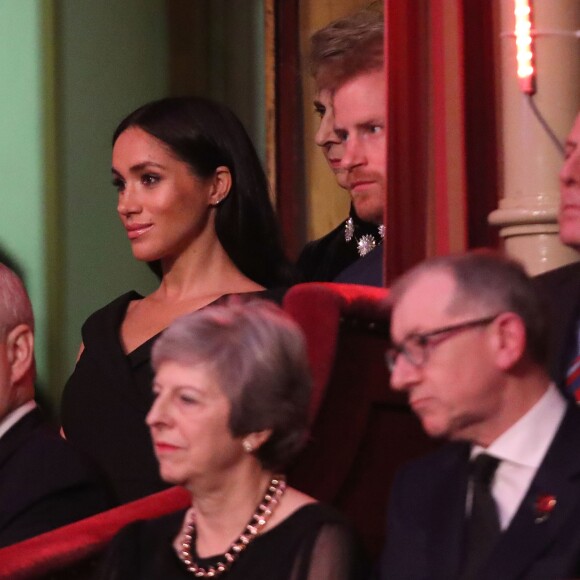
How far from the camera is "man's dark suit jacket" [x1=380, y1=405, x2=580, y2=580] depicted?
1.64 m

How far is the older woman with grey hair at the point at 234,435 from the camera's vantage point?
189 cm

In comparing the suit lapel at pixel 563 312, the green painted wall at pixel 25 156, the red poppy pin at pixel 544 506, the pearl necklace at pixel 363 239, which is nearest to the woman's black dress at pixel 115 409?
the pearl necklace at pixel 363 239

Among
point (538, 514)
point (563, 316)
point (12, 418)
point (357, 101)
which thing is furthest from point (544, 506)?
point (357, 101)

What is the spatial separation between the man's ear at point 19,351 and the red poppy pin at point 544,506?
3.93 ft

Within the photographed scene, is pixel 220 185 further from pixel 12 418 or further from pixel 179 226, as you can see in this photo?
pixel 12 418

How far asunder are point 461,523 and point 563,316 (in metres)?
0.49

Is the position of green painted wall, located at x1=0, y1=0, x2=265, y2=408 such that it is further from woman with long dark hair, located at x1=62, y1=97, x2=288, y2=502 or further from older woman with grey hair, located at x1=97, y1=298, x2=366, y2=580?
older woman with grey hair, located at x1=97, y1=298, x2=366, y2=580

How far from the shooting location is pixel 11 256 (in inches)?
162

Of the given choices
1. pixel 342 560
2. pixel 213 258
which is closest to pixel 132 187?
pixel 213 258

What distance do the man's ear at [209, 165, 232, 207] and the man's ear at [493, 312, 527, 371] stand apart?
4.00ft

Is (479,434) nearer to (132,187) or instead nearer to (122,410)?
(122,410)

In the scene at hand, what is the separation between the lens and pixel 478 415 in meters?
1.74

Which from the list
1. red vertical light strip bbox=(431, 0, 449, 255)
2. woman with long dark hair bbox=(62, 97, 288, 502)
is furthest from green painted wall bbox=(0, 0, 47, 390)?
red vertical light strip bbox=(431, 0, 449, 255)

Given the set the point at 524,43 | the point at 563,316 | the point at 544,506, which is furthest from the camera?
the point at 524,43
